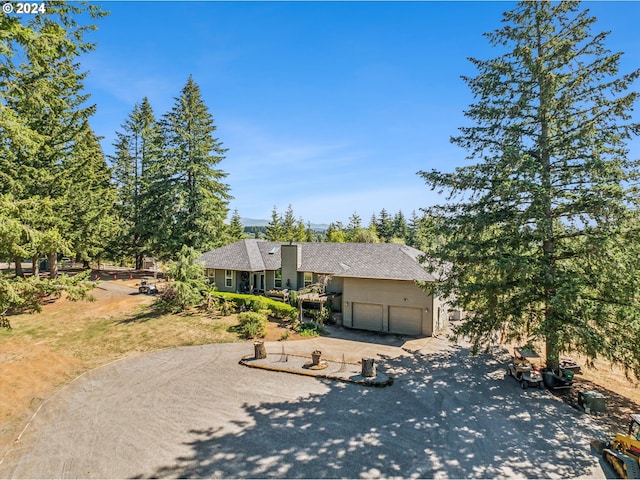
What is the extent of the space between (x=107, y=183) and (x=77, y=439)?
38.7 metres

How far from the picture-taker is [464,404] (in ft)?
41.5

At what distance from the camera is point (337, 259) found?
27688 millimetres

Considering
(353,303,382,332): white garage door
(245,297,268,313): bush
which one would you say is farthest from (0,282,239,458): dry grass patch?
(353,303,382,332): white garage door

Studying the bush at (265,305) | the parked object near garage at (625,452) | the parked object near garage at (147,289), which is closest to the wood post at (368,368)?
the parked object near garage at (625,452)

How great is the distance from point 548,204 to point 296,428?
13023mm

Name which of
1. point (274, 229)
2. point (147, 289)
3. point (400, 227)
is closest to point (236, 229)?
point (274, 229)

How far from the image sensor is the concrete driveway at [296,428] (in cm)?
909

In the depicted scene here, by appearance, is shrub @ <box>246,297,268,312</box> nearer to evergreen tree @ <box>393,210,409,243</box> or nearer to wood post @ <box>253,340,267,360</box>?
wood post @ <box>253,340,267,360</box>

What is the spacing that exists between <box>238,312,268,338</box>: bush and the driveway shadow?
8.67 meters

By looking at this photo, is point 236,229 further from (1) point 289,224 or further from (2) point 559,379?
(2) point 559,379

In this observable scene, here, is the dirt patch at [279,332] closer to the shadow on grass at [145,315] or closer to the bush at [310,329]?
the bush at [310,329]

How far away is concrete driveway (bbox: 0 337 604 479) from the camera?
9.09 metres

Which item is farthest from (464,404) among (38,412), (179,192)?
(179,192)

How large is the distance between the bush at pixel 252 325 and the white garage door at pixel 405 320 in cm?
892
